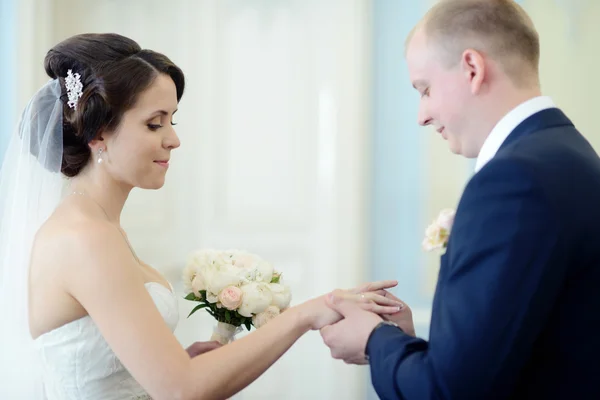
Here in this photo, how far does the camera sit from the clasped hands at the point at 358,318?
5.95ft

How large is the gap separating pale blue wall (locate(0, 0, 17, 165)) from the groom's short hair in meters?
2.60

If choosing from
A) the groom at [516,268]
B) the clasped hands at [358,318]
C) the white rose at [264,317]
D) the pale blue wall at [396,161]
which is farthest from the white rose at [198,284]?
the pale blue wall at [396,161]

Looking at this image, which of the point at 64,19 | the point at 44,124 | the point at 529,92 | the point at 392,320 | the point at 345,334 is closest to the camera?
the point at 529,92

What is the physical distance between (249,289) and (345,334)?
1.76ft

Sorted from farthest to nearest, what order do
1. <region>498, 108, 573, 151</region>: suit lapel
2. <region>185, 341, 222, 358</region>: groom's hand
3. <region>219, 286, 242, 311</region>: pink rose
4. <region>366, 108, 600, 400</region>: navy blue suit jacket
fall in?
<region>185, 341, 222, 358</region>: groom's hand, <region>219, 286, 242, 311</region>: pink rose, <region>498, 108, 573, 151</region>: suit lapel, <region>366, 108, 600, 400</region>: navy blue suit jacket

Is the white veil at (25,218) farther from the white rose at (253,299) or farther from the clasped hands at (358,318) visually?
the clasped hands at (358,318)

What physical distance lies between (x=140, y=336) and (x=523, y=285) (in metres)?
1.04

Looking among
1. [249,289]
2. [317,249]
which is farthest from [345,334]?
[317,249]

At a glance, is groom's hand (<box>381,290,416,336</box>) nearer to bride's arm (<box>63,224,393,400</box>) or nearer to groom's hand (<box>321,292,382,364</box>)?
groom's hand (<box>321,292,382,364</box>)

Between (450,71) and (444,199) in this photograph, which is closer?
(450,71)

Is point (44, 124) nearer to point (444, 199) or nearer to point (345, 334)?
point (345, 334)

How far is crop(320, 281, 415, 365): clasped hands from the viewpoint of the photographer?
1.81 m

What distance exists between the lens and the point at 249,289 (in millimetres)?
2297

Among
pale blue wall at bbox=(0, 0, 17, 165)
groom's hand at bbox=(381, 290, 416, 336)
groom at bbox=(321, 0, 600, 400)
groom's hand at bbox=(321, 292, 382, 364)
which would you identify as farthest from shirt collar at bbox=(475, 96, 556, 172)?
pale blue wall at bbox=(0, 0, 17, 165)
